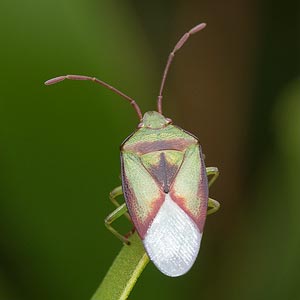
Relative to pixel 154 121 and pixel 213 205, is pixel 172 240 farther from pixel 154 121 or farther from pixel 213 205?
pixel 154 121

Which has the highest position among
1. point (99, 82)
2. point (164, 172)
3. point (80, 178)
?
point (99, 82)

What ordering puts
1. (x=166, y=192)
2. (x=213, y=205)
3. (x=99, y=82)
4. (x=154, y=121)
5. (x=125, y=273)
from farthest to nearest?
(x=99, y=82) < (x=154, y=121) < (x=213, y=205) < (x=166, y=192) < (x=125, y=273)

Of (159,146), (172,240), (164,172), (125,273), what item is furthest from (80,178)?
(125,273)

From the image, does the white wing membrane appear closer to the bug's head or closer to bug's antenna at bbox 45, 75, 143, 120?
the bug's head

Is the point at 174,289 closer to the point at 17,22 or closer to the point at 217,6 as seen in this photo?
the point at 17,22

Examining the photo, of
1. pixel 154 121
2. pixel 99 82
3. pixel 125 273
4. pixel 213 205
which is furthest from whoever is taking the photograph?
pixel 99 82

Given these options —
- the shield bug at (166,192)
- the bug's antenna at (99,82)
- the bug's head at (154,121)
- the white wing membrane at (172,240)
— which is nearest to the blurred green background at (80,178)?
the bug's antenna at (99,82)

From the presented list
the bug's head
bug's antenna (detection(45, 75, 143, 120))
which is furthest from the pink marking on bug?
bug's antenna (detection(45, 75, 143, 120))
